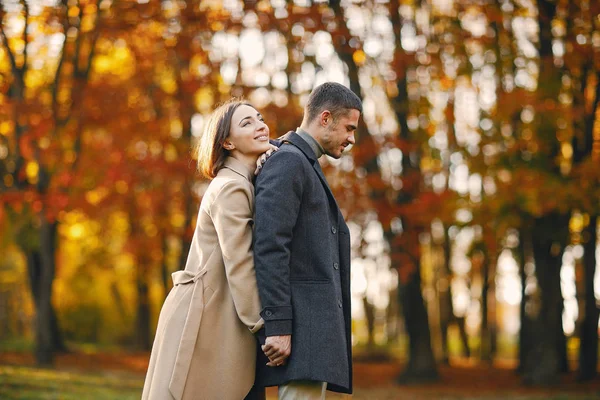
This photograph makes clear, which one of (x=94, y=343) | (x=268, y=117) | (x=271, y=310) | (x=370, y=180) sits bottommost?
(x=94, y=343)

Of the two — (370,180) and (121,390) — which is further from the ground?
(370,180)

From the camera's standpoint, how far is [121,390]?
34.4ft

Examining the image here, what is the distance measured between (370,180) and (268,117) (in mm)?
1838

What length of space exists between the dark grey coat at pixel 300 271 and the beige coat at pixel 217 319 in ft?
0.29

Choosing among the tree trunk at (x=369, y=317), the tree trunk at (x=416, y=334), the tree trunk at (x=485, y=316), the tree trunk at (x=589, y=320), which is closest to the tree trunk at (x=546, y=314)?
the tree trunk at (x=589, y=320)

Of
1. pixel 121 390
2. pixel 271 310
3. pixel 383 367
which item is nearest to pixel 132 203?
pixel 121 390

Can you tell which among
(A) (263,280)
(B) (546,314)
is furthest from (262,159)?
(B) (546,314)

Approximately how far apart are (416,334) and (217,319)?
10855 mm

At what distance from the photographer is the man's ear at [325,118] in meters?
3.96

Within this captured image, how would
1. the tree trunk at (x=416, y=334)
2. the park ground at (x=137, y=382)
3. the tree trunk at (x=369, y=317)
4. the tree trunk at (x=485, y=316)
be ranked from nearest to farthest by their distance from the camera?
the park ground at (x=137, y=382), the tree trunk at (x=416, y=334), the tree trunk at (x=485, y=316), the tree trunk at (x=369, y=317)

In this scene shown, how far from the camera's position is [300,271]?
3.78 m

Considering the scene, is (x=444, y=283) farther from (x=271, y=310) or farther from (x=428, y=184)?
(x=271, y=310)

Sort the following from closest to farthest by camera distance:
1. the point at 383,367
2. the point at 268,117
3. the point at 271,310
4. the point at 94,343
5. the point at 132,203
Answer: the point at 271,310, the point at 268,117, the point at 132,203, the point at 383,367, the point at 94,343

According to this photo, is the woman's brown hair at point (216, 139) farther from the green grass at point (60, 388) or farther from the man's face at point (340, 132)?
the green grass at point (60, 388)
